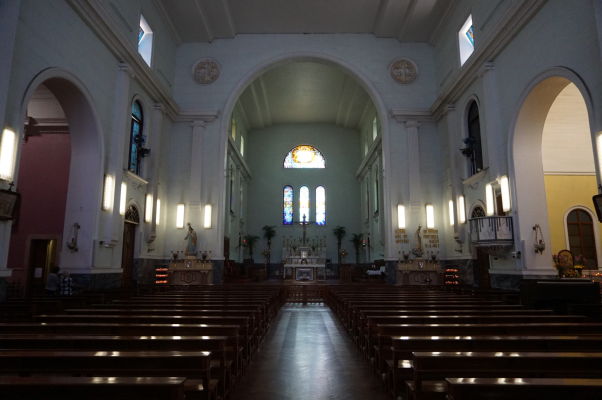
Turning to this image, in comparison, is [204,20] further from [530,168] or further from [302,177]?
[302,177]

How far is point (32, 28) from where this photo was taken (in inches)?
288

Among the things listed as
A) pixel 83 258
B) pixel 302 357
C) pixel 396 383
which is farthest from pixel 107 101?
pixel 396 383

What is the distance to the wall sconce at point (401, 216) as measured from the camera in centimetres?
1411

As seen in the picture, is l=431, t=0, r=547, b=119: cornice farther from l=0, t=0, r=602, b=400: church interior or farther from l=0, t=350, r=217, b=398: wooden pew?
l=0, t=350, r=217, b=398: wooden pew

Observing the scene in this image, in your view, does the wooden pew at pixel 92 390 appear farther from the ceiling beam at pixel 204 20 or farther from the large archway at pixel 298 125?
the ceiling beam at pixel 204 20

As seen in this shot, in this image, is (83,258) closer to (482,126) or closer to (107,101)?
(107,101)

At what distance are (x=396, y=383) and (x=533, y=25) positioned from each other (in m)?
9.02

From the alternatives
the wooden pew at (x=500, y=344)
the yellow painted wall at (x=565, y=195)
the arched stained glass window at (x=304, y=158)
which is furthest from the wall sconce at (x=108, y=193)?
the arched stained glass window at (x=304, y=158)

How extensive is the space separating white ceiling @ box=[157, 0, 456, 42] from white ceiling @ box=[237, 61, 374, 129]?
2.37 m

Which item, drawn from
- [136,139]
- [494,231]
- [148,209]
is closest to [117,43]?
[136,139]

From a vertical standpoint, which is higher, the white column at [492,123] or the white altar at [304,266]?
the white column at [492,123]

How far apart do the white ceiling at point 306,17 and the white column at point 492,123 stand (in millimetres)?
4218

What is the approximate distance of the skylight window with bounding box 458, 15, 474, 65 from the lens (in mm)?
12625

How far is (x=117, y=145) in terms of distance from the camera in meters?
10.4
